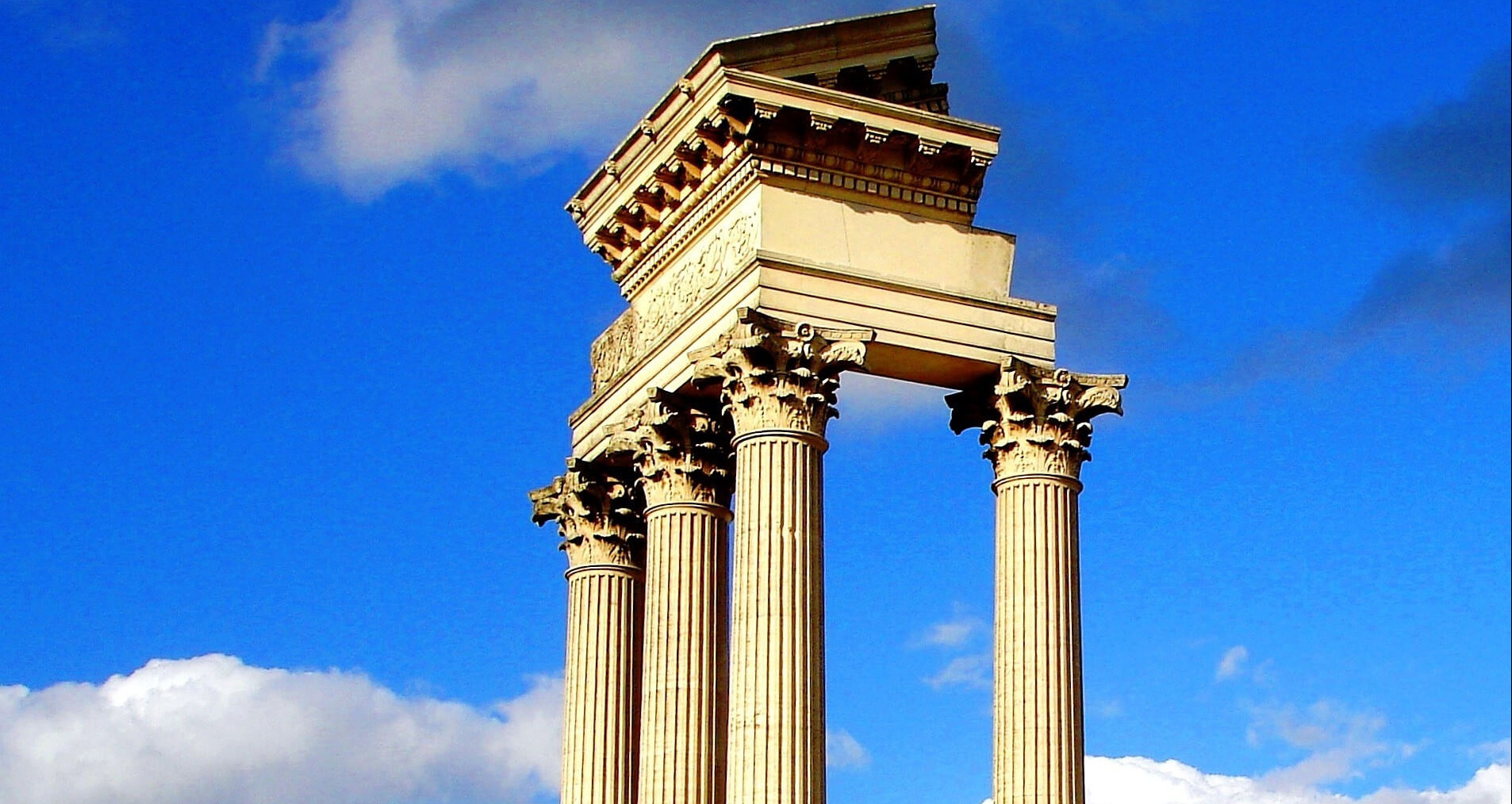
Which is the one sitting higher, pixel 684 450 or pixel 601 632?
pixel 684 450

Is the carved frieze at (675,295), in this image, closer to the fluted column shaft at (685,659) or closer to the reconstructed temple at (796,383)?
the reconstructed temple at (796,383)

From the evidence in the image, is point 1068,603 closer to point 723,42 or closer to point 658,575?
point 658,575

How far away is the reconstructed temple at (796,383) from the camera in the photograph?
4650cm

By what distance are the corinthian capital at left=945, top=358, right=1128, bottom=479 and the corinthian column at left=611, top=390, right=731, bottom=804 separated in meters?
5.98

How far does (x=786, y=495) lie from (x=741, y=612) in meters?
2.56

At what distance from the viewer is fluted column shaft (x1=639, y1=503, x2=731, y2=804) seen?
4941 centimetres

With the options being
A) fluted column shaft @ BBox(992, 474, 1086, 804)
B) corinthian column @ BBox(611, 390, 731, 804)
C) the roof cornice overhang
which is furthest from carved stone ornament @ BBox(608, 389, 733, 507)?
fluted column shaft @ BBox(992, 474, 1086, 804)

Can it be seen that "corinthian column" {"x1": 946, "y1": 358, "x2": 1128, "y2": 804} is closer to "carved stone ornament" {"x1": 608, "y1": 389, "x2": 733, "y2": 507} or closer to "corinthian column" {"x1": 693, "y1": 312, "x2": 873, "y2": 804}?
"corinthian column" {"x1": 693, "y1": 312, "x2": 873, "y2": 804}

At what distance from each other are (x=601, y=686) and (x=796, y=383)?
425 inches

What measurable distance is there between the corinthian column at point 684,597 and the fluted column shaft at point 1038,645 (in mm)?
6096

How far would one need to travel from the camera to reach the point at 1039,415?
49406mm

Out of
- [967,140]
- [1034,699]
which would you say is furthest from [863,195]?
[1034,699]

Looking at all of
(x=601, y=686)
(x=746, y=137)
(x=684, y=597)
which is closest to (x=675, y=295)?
(x=746, y=137)

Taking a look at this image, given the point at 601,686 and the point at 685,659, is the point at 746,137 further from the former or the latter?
the point at 601,686
